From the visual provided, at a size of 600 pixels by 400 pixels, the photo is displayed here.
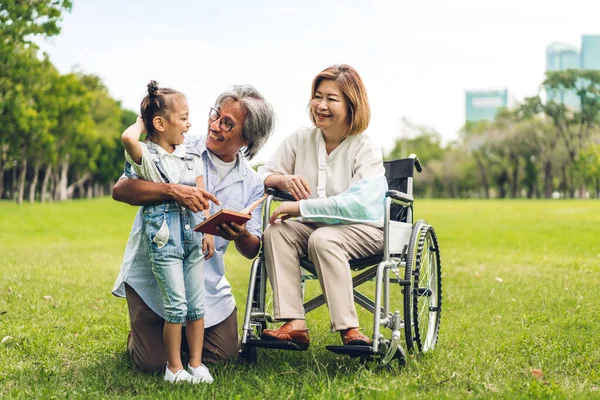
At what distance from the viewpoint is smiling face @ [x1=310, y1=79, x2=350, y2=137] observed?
4.34 meters

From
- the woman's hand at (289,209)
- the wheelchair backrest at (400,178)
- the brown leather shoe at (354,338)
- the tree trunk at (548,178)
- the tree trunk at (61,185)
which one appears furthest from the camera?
the tree trunk at (548,178)

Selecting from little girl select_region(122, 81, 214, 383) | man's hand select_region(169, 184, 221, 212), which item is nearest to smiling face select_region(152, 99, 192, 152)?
little girl select_region(122, 81, 214, 383)

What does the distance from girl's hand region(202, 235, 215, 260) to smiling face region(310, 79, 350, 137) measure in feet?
2.96

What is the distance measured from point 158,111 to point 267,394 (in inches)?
58.7

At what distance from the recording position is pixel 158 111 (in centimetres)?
389

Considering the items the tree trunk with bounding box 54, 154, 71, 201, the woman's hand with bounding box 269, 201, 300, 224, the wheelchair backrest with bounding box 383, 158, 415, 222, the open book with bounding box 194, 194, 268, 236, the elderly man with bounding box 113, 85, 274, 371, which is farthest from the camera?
the tree trunk with bounding box 54, 154, 71, 201

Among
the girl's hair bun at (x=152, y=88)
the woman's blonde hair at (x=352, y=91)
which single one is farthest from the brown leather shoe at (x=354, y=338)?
the girl's hair bun at (x=152, y=88)

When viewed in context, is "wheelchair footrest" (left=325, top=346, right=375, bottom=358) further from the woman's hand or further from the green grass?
the woman's hand

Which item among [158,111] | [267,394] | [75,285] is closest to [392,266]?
[267,394]

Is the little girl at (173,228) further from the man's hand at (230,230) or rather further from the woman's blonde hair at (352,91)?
the woman's blonde hair at (352,91)

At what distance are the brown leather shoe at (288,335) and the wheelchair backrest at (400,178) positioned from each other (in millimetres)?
1286

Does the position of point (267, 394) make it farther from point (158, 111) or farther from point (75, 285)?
point (75, 285)

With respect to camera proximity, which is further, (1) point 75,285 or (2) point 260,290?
(1) point 75,285

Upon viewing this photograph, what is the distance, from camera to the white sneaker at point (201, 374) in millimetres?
3961
